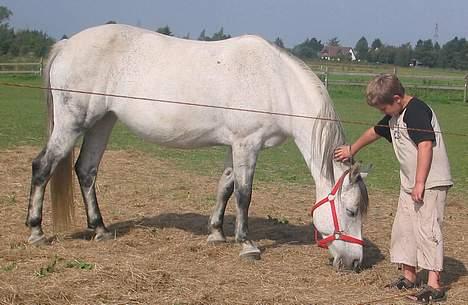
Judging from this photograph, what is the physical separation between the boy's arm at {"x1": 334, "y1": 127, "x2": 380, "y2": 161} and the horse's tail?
2.43 m

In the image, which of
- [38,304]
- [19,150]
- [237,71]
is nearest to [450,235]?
[237,71]

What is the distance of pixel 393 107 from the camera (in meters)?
4.71

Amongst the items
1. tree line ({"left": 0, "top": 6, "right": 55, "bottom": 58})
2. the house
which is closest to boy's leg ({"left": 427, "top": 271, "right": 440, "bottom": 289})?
tree line ({"left": 0, "top": 6, "right": 55, "bottom": 58})

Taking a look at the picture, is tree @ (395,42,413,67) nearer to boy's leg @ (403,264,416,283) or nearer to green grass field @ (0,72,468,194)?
green grass field @ (0,72,468,194)

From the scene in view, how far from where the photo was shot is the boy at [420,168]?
179 inches

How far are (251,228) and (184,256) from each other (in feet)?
4.62

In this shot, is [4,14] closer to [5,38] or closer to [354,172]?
[5,38]

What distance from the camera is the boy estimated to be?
4547 millimetres

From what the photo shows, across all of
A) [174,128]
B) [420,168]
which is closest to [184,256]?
[174,128]

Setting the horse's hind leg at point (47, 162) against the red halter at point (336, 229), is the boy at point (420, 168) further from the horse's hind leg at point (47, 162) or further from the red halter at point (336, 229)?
the horse's hind leg at point (47, 162)

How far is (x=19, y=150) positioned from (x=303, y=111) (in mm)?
7106

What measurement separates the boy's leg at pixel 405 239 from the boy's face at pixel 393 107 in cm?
62

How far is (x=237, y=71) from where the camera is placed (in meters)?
5.66

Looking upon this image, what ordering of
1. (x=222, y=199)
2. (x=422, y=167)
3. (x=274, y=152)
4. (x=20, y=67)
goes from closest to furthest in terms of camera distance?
A: 1. (x=422, y=167)
2. (x=222, y=199)
3. (x=274, y=152)
4. (x=20, y=67)
